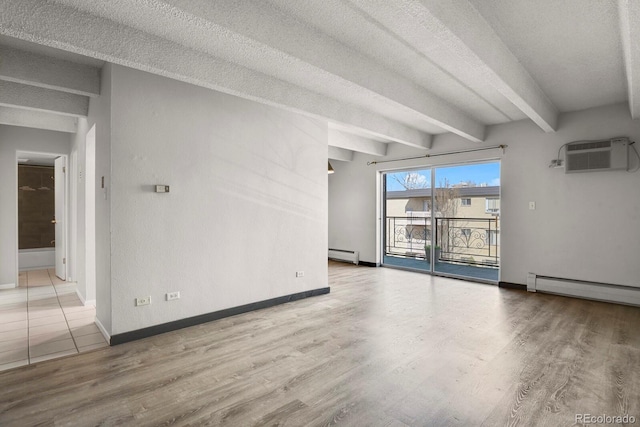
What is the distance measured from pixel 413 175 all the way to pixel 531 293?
313 cm

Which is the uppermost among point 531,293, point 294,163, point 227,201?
point 294,163

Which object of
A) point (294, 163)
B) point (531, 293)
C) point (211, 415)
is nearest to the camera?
point (211, 415)

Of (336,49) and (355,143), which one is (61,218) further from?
(336,49)

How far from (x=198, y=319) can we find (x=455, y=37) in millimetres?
3651

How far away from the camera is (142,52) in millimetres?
2512

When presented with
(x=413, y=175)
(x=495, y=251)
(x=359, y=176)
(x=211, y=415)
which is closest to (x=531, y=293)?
(x=495, y=251)

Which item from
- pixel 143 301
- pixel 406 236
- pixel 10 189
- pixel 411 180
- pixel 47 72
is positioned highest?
pixel 47 72

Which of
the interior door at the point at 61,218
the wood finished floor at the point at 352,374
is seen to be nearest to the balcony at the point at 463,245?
the wood finished floor at the point at 352,374

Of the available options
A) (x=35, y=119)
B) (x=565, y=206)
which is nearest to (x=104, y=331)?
(x=35, y=119)

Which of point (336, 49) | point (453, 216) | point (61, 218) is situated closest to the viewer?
point (336, 49)

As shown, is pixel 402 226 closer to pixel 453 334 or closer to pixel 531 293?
pixel 531 293

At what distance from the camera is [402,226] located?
7.63 metres

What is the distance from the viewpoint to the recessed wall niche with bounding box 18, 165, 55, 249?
7.10 metres

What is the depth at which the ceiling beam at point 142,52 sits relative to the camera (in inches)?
82.4
